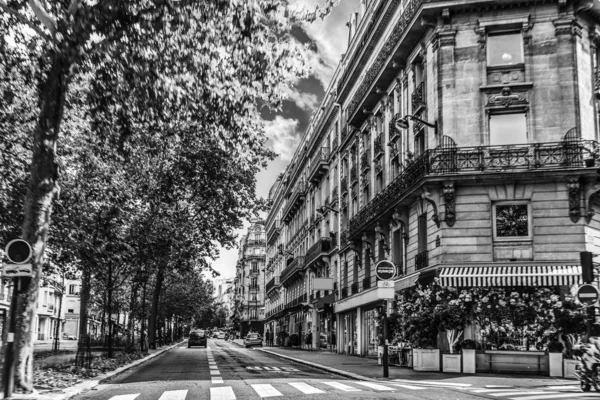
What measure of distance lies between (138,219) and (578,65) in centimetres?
1850

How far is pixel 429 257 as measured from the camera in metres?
25.2

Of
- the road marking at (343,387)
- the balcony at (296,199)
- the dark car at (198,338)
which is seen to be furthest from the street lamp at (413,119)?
the dark car at (198,338)

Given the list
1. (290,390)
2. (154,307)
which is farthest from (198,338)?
(290,390)

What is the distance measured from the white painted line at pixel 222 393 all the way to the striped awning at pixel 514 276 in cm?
1049

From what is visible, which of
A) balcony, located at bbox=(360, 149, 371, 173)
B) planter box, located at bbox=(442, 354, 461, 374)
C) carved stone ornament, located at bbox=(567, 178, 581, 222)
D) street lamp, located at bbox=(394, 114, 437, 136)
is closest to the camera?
planter box, located at bbox=(442, 354, 461, 374)

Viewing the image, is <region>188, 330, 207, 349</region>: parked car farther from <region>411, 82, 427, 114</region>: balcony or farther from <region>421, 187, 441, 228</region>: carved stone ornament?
<region>421, 187, 441, 228</region>: carved stone ornament

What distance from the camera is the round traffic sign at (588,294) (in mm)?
14219

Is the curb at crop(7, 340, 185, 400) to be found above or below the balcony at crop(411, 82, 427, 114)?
below

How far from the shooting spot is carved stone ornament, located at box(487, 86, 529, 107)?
24.2 m

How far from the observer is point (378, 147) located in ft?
110

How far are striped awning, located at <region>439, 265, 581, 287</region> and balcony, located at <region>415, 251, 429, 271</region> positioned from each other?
2107 mm

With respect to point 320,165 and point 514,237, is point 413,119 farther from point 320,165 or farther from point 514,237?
point 320,165

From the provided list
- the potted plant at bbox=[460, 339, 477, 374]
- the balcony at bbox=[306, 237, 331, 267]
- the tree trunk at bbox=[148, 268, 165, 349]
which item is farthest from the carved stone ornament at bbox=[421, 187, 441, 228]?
the tree trunk at bbox=[148, 268, 165, 349]

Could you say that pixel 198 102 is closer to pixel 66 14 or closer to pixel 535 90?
pixel 66 14
